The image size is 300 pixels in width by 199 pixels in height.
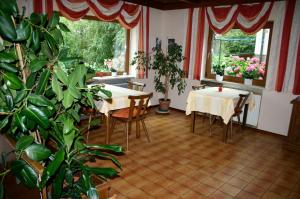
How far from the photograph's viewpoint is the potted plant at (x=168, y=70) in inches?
212

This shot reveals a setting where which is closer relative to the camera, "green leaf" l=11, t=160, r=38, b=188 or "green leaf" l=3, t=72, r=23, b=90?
"green leaf" l=3, t=72, r=23, b=90

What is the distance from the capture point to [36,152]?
1133 mm

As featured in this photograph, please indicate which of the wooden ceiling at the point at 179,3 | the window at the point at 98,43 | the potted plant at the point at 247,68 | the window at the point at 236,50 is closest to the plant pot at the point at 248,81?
the potted plant at the point at 247,68

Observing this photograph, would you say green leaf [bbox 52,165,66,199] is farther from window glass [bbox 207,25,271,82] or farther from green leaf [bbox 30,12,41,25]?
window glass [bbox 207,25,271,82]

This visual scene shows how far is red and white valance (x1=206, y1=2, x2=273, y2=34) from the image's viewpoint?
429cm

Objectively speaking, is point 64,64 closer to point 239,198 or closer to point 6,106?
point 6,106

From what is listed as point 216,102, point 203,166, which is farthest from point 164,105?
point 203,166

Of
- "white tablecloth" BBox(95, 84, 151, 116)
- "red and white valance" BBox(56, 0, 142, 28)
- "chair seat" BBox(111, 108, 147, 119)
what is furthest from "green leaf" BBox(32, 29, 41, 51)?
"red and white valance" BBox(56, 0, 142, 28)

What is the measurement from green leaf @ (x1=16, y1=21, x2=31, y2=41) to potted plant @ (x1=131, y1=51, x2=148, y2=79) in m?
4.26

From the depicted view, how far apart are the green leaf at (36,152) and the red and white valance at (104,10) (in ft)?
11.8

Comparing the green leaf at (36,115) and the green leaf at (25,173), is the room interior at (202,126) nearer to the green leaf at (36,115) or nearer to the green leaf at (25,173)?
the green leaf at (25,173)

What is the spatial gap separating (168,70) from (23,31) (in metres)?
4.44

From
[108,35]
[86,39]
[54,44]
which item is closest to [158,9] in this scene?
[108,35]

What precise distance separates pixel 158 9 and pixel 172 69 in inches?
58.9
